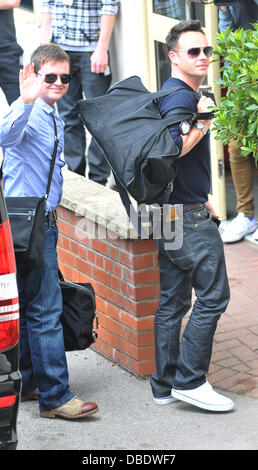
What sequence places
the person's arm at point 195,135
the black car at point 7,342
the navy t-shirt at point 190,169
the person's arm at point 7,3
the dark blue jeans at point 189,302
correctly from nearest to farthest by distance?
the black car at point 7,342 < the person's arm at point 195,135 < the navy t-shirt at point 190,169 < the dark blue jeans at point 189,302 < the person's arm at point 7,3

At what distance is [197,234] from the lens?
4828mm

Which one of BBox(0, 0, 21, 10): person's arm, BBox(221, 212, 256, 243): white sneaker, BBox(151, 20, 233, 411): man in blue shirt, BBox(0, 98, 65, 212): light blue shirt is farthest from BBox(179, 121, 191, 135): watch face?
BBox(0, 0, 21, 10): person's arm

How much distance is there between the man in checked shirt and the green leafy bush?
116 inches

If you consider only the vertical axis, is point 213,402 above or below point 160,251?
below

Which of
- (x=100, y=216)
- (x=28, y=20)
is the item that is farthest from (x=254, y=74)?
(x=28, y=20)

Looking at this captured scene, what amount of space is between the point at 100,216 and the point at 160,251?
2.18ft

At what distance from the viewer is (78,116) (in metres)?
7.90

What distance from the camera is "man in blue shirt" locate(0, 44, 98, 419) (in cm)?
485

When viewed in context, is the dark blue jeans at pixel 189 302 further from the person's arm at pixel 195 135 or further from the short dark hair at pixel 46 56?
the short dark hair at pixel 46 56

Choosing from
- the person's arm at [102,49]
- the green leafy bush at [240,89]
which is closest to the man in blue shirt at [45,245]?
the green leafy bush at [240,89]

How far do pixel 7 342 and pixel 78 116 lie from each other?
168 inches

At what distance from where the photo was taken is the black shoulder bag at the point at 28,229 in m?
4.68

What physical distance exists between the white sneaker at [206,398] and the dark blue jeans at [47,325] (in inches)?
24.6
